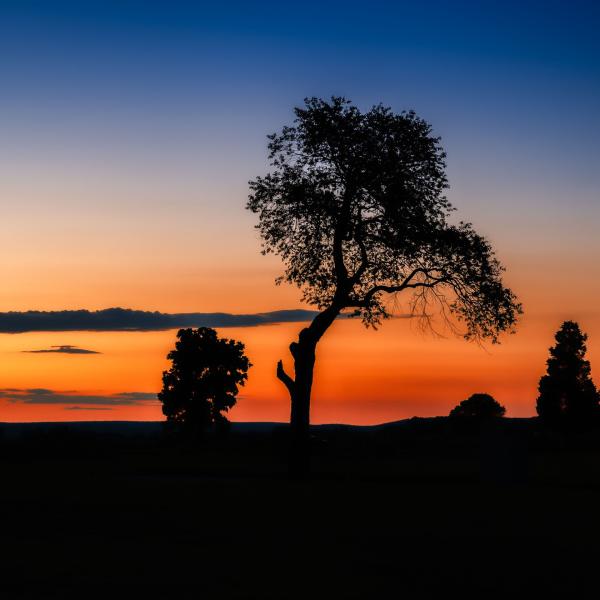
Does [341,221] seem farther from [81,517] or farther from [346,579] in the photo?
[346,579]

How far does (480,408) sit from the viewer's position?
6570 inches

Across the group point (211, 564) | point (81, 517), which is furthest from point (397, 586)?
point (81, 517)

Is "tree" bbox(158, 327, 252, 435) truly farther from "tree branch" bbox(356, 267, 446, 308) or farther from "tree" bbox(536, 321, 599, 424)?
"tree branch" bbox(356, 267, 446, 308)

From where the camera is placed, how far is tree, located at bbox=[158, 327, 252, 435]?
114 meters

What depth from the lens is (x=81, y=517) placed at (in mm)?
23844

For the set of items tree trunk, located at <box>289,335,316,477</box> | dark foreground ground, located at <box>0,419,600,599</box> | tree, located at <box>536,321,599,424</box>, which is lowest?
dark foreground ground, located at <box>0,419,600,599</box>

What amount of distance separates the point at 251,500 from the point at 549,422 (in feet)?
285

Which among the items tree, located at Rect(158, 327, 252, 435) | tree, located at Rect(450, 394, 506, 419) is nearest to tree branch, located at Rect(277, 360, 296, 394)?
tree, located at Rect(158, 327, 252, 435)

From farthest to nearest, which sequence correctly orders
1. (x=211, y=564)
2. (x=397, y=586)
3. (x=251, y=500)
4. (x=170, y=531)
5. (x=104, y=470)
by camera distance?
1. (x=104, y=470)
2. (x=251, y=500)
3. (x=170, y=531)
4. (x=211, y=564)
5. (x=397, y=586)

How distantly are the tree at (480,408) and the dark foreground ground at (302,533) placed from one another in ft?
399

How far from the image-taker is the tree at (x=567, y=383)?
110 meters

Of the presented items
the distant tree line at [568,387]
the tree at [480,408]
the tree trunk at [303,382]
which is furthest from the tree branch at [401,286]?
the tree at [480,408]

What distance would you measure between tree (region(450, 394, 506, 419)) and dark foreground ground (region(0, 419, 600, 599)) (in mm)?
121503

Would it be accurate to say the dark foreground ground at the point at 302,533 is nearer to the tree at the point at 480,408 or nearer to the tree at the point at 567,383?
the tree at the point at 567,383
